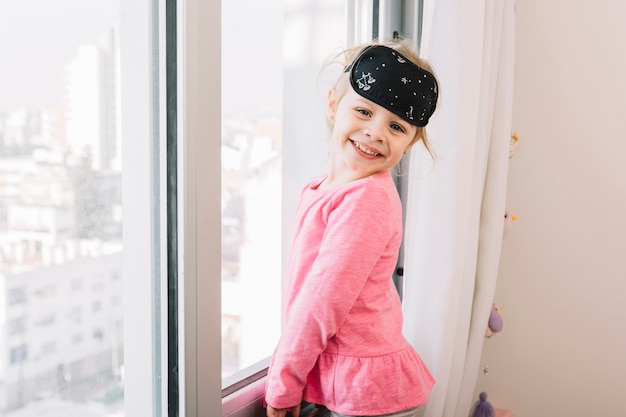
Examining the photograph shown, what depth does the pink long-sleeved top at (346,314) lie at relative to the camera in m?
0.97

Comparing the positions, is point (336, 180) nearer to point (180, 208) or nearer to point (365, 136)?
point (365, 136)

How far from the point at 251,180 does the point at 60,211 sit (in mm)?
523

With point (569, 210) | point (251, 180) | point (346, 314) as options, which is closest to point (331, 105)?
point (251, 180)

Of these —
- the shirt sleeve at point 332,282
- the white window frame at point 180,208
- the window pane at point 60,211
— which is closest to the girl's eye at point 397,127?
the shirt sleeve at point 332,282

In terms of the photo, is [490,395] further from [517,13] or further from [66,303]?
[66,303]

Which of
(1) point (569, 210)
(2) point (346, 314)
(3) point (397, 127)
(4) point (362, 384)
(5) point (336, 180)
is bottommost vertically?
(4) point (362, 384)

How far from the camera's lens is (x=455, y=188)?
1.30 m

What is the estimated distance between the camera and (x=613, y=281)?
1656mm

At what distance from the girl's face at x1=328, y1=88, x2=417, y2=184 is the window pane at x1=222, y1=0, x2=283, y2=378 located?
27 centimetres

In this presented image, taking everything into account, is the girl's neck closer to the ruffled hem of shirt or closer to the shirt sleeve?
the shirt sleeve

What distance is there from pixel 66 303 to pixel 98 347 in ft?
0.38

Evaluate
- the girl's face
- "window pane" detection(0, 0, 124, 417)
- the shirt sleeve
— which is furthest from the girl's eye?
"window pane" detection(0, 0, 124, 417)

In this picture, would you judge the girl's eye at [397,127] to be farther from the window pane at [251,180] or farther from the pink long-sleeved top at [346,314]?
the window pane at [251,180]

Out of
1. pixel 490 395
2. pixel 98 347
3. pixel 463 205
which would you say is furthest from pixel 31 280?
pixel 490 395
